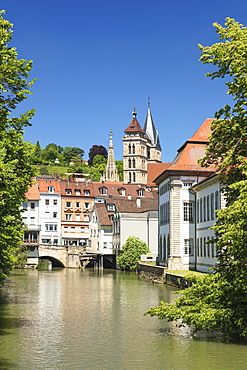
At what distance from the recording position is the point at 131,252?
69250 mm

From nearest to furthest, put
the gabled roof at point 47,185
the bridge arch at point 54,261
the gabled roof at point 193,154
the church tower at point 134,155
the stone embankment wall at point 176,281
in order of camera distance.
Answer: the stone embankment wall at point 176,281 → the gabled roof at point 193,154 → the bridge arch at point 54,261 → the gabled roof at point 47,185 → the church tower at point 134,155

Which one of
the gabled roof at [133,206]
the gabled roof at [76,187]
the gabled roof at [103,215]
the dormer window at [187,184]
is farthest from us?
the gabled roof at [76,187]

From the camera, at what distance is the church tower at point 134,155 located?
161250 mm

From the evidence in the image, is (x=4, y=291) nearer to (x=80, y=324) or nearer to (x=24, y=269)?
(x=80, y=324)

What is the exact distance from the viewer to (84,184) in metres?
100

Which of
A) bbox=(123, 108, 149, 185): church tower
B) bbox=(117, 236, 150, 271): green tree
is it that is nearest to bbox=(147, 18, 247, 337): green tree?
bbox=(117, 236, 150, 271): green tree

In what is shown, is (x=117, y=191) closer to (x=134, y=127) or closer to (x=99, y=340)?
(x=134, y=127)

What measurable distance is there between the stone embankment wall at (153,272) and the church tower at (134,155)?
98.8 m

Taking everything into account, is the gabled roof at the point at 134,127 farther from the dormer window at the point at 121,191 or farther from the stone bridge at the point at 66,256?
the stone bridge at the point at 66,256

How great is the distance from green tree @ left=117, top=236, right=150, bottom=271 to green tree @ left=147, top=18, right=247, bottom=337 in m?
48.4

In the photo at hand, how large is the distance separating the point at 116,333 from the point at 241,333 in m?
5.73

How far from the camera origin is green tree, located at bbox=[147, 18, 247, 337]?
1850 cm

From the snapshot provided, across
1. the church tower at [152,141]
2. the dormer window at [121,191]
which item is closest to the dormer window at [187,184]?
the dormer window at [121,191]

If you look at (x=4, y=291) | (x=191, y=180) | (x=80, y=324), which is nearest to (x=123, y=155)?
(x=191, y=180)
